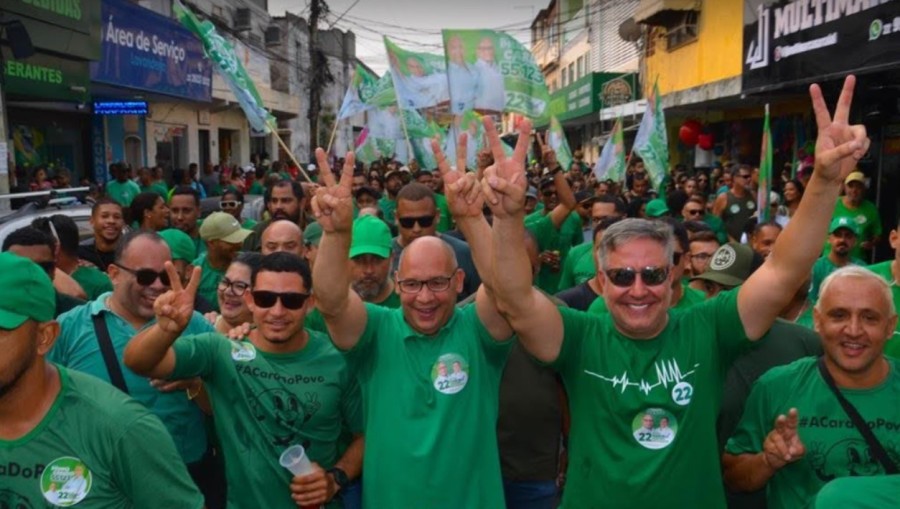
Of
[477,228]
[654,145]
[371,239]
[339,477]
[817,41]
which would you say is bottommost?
[339,477]

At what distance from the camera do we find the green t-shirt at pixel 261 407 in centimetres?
329

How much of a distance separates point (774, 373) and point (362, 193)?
6621mm

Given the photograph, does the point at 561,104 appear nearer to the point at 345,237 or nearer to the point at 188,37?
the point at 188,37

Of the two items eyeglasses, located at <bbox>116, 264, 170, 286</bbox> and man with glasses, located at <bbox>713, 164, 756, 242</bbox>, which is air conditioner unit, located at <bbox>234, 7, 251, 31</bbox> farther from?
eyeglasses, located at <bbox>116, 264, 170, 286</bbox>

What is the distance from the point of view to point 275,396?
3.30 metres

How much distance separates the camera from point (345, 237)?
322 cm

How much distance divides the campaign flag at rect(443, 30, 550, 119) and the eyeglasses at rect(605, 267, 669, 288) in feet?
26.2

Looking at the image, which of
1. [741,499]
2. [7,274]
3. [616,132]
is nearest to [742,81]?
[616,132]

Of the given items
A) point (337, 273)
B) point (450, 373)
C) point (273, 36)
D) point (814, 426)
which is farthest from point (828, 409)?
point (273, 36)

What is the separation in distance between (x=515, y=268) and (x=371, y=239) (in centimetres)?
184

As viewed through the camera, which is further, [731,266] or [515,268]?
[731,266]

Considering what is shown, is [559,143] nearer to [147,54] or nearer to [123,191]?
[123,191]

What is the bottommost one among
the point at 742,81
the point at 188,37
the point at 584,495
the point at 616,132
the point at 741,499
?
the point at 741,499

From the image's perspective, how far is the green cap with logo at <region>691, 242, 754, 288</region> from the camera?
14.6ft
